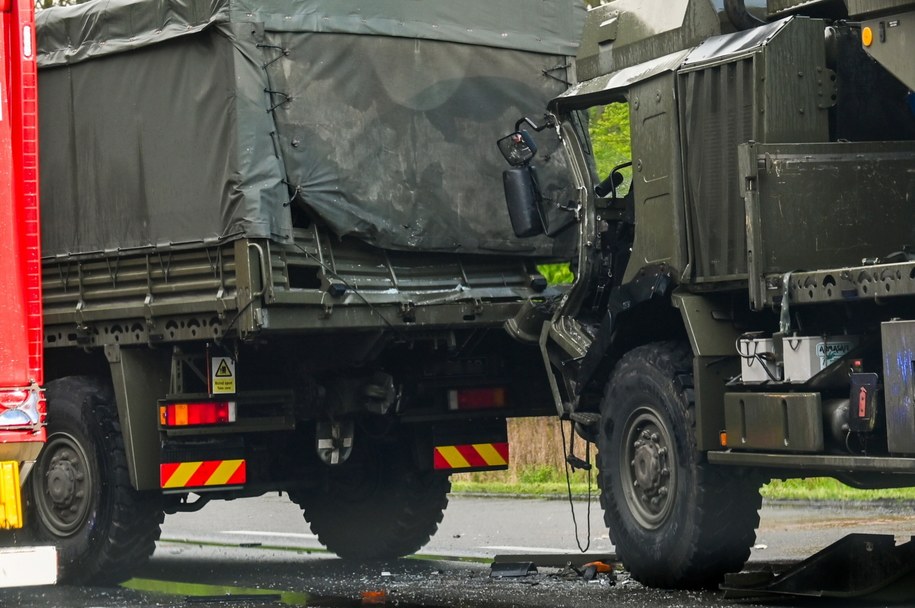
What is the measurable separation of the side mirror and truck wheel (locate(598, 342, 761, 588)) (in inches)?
52.7

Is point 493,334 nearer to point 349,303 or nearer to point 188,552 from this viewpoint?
point 349,303

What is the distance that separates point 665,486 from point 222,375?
330cm

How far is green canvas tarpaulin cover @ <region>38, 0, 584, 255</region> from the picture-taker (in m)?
11.1

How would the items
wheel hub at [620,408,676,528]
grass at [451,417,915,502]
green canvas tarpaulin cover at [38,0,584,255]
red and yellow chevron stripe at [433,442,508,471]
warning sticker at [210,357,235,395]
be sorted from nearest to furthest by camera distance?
wheel hub at [620,408,676,528], green canvas tarpaulin cover at [38,0,584,255], warning sticker at [210,357,235,395], red and yellow chevron stripe at [433,442,508,471], grass at [451,417,915,502]

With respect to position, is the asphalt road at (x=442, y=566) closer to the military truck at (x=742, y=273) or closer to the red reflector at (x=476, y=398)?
the military truck at (x=742, y=273)

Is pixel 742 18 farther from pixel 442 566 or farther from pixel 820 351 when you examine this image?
pixel 442 566

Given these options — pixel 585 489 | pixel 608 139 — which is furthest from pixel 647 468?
pixel 585 489

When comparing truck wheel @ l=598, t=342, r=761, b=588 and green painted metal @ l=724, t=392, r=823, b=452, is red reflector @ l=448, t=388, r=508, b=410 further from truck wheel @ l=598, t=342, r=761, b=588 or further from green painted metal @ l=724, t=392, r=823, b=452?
green painted metal @ l=724, t=392, r=823, b=452

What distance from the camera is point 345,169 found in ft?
37.7

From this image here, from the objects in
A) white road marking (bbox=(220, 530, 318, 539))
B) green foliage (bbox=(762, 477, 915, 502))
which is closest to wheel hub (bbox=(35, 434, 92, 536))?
white road marking (bbox=(220, 530, 318, 539))

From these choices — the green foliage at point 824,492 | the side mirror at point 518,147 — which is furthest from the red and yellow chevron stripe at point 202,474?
the green foliage at point 824,492

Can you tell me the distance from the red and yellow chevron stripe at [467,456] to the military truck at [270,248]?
17mm

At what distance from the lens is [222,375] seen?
11.8 meters

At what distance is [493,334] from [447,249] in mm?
697
